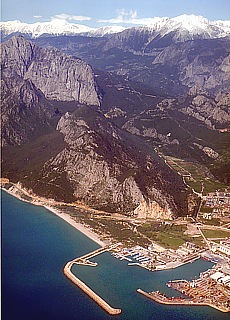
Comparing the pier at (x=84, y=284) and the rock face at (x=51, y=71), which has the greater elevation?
the rock face at (x=51, y=71)

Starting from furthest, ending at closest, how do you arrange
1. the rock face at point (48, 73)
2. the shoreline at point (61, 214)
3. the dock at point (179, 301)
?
1. the rock face at point (48, 73)
2. the shoreline at point (61, 214)
3. the dock at point (179, 301)

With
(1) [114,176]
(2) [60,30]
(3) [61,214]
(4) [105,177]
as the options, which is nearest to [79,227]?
(3) [61,214]

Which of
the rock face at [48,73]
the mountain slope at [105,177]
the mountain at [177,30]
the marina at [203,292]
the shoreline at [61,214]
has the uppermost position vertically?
the mountain at [177,30]

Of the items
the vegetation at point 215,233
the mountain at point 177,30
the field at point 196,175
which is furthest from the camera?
the mountain at point 177,30

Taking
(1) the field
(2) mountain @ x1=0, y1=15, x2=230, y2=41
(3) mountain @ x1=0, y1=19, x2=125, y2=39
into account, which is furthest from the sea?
(3) mountain @ x1=0, y1=19, x2=125, y2=39

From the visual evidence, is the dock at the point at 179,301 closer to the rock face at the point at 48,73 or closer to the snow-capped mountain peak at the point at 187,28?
the rock face at the point at 48,73

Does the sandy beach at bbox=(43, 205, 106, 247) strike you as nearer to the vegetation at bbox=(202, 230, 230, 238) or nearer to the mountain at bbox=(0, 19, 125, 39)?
the vegetation at bbox=(202, 230, 230, 238)

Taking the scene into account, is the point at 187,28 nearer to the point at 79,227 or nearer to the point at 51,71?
the point at 51,71

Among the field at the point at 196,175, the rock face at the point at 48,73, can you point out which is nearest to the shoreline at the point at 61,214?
the field at the point at 196,175

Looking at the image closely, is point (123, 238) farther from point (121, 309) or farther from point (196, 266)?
point (121, 309)
